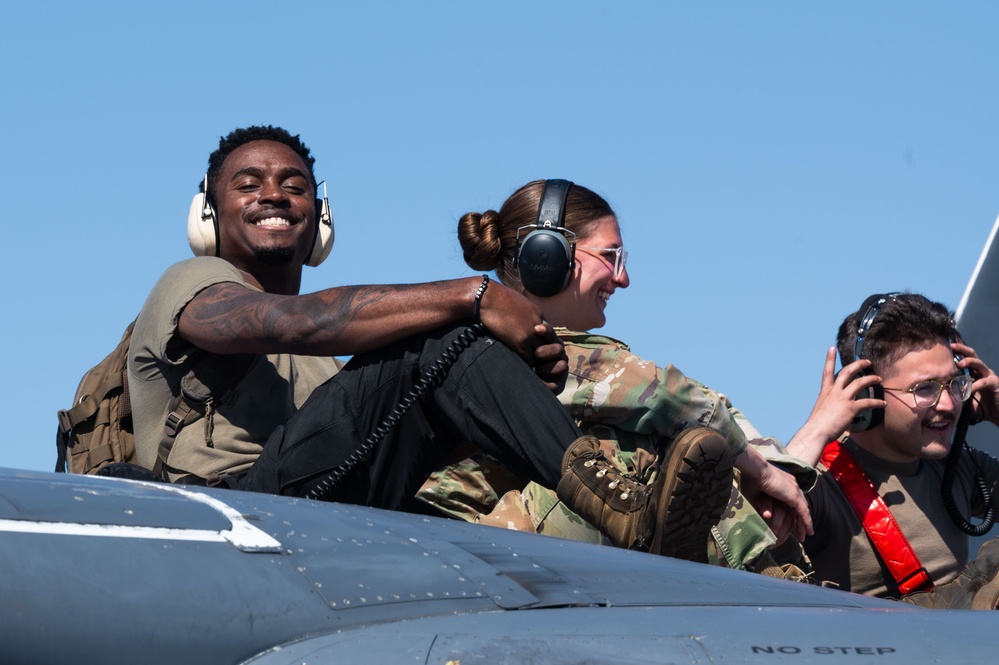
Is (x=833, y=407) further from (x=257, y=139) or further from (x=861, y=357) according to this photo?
(x=257, y=139)

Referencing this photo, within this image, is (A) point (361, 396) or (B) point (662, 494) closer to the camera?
(B) point (662, 494)

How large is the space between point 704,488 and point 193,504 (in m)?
1.28

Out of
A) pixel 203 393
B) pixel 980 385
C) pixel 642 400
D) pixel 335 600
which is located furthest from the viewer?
pixel 980 385

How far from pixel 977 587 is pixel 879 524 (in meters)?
0.59

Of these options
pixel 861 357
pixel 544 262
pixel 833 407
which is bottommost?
pixel 833 407

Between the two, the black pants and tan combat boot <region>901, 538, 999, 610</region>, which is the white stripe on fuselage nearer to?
the black pants

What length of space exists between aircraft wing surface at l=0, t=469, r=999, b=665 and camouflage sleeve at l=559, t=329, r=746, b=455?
1.18 m

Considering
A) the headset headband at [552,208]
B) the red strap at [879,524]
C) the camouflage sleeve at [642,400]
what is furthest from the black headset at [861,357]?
the headset headband at [552,208]

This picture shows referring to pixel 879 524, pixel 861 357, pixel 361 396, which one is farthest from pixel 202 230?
pixel 879 524

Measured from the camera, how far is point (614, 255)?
4.36 m

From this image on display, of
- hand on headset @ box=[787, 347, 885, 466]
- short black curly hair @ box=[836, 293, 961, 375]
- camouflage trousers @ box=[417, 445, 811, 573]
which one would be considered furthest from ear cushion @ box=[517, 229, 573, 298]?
short black curly hair @ box=[836, 293, 961, 375]

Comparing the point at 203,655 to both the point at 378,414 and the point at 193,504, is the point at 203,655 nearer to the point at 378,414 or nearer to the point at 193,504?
the point at 193,504

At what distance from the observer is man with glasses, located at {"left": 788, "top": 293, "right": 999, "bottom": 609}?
186 inches

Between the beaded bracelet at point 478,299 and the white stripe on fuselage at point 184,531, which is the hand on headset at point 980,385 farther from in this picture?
the white stripe on fuselage at point 184,531
